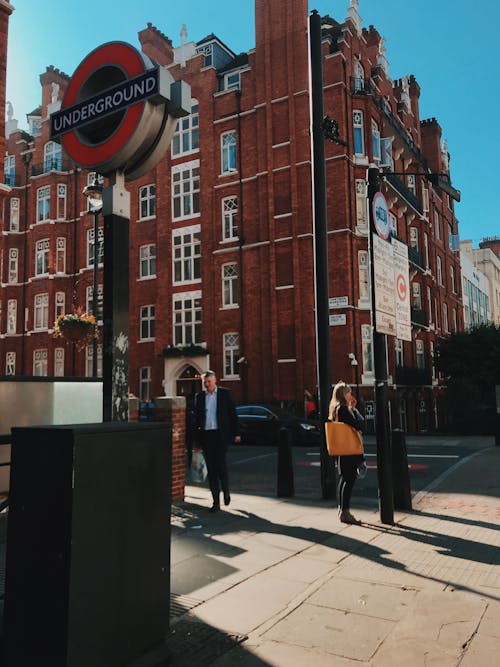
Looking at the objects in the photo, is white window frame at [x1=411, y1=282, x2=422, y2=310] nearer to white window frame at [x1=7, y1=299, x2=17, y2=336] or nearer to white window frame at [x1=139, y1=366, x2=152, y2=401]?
white window frame at [x1=139, y1=366, x2=152, y2=401]

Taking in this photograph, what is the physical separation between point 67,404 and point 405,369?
23968 millimetres

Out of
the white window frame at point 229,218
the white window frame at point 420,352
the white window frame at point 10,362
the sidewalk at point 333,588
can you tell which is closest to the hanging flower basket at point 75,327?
the white window frame at point 229,218

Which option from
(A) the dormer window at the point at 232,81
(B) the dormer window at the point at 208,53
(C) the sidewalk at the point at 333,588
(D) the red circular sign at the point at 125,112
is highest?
(B) the dormer window at the point at 208,53

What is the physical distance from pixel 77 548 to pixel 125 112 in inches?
101

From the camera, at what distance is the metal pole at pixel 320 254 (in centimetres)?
843

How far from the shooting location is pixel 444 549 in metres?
5.75

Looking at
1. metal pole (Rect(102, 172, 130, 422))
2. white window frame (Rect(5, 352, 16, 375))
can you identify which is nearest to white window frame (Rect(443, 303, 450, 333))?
white window frame (Rect(5, 352, 16, 375))

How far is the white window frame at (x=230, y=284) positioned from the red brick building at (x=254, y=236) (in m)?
0.09

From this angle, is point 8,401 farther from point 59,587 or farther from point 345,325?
point 345,325

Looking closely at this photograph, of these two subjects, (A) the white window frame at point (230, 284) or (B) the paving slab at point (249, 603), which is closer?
(B) the paving slab at point (249, 603)

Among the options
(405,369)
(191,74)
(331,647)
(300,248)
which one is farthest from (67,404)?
(191,74)

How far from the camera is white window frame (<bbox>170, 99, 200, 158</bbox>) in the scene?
31.8 m

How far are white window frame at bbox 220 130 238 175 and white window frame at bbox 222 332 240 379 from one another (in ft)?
28.5

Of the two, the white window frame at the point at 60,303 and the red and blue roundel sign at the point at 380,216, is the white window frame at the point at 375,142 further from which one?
the red and blue roundel sign at the point at 380,216
